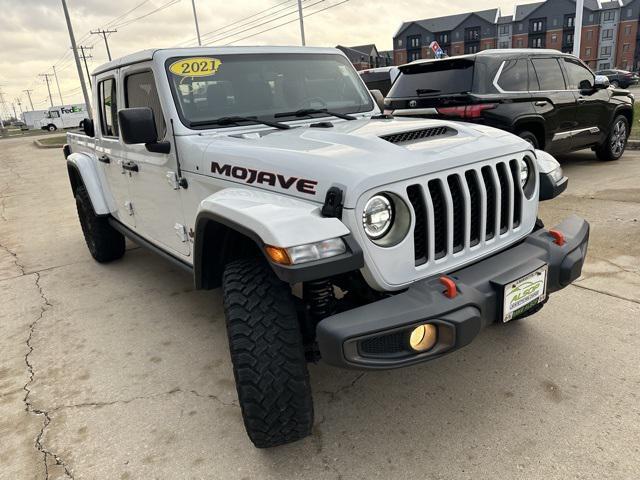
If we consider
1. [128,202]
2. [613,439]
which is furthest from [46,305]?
[613,439]

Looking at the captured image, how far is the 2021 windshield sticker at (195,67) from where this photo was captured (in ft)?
9.91

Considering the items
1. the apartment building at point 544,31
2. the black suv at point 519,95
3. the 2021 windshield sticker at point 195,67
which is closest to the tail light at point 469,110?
the black suv at point 519,95

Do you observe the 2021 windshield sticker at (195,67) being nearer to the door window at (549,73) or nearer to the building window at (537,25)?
the door window at (549,73)

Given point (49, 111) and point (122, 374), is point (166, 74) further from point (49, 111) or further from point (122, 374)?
point (49, 111)

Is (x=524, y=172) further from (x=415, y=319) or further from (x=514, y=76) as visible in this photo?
(x=514, y=76)

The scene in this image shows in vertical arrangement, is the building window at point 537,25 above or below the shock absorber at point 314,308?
above

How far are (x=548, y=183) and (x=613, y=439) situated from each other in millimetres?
1343

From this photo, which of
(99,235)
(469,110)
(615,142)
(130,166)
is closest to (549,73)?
(469,110)

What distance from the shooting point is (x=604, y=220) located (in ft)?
17.0

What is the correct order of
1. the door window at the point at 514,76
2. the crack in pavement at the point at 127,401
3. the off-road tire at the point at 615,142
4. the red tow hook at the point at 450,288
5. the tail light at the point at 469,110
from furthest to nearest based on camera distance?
the off-road tire at the point at 615,142 → the door window at the point at 514,76 → the tail light at the point at 469,110 → the crack in pavement at the point at 127,401 → the red tow hook at the point at 450,288

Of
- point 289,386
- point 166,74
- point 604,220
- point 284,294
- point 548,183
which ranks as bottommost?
point 604,220

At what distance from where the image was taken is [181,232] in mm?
3121

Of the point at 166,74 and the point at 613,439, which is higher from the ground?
the point at 166,74

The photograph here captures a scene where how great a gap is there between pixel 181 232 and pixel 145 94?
98 centimetres
